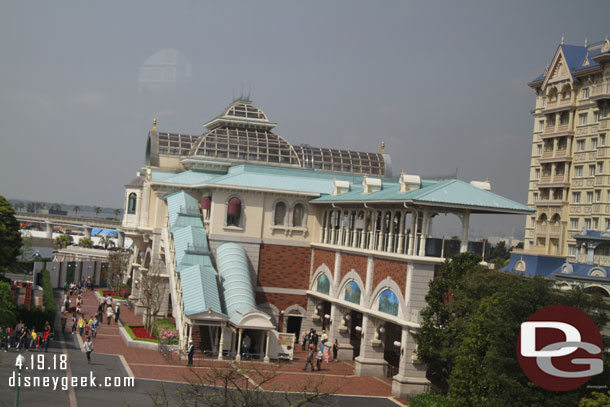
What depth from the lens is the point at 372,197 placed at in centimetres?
3691

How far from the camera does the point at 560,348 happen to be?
21.1 meters

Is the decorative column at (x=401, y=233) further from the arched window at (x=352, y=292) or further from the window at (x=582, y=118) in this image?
the window at (x=582, y=118)

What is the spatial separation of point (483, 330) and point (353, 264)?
13556 millimetres

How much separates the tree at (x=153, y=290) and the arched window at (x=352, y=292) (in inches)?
474

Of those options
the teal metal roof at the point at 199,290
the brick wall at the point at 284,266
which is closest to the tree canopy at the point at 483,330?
the teal metal roof at the point at 199,290

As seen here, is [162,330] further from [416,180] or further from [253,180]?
[416,180]

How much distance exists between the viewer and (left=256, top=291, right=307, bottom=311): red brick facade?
45119 millimetres

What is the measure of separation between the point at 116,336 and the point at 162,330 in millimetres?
3884

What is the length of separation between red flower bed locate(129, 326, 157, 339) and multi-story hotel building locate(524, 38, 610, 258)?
115 feet

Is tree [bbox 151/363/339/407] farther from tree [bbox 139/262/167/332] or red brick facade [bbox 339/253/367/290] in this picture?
tree [bbox 139/262/167/332]

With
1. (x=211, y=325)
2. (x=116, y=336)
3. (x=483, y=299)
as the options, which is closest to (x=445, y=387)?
(x=483, y=299)

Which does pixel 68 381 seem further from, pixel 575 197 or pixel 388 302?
pixel 575 197

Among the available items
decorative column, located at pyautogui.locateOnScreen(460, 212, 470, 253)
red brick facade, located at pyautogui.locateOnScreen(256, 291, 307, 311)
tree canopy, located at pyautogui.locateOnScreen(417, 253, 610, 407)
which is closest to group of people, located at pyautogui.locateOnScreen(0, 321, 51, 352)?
red brick facade, located at pyautogui.locateOnScreen(256, 291, 307, 311)

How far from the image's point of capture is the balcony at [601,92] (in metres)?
59.4
